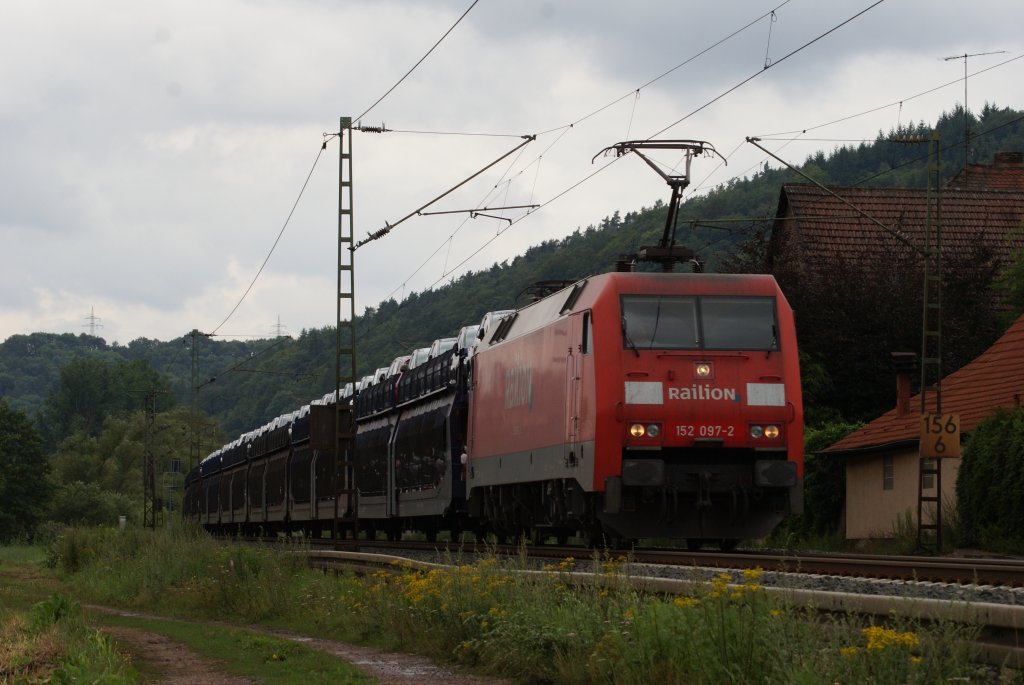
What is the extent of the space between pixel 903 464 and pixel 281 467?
23518 mm

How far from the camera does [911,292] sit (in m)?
40.8

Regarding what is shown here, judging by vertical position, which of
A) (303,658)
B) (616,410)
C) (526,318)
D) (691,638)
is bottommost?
(303,658)

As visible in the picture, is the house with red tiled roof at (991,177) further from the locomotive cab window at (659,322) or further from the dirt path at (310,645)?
the dirt path at (310,645)

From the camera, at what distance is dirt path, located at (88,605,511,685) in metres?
12.6

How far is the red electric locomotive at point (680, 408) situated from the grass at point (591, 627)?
124 cm

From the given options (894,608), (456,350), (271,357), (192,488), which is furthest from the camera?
(271,357)

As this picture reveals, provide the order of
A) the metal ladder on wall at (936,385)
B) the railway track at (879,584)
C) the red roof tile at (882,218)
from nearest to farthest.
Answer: the railway track at (879,584) → the metal ladder on wall at (936,385) → the red roof tile at (882,218)

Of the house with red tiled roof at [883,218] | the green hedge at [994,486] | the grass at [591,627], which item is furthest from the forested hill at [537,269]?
the grass at [591,627]

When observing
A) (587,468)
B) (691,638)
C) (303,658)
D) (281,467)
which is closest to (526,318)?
(587,468)

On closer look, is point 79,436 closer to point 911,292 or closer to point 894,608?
point 911,292

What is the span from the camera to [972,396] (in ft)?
99.3

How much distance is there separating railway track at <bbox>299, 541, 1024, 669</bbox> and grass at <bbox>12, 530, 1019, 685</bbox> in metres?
0.13

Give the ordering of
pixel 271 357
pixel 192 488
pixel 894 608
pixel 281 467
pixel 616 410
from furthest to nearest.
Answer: pixel 271 357
pixel 192 488
pixel 281 467
pixel 616 410
pixel 894 608

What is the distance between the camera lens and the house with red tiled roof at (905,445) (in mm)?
29156
